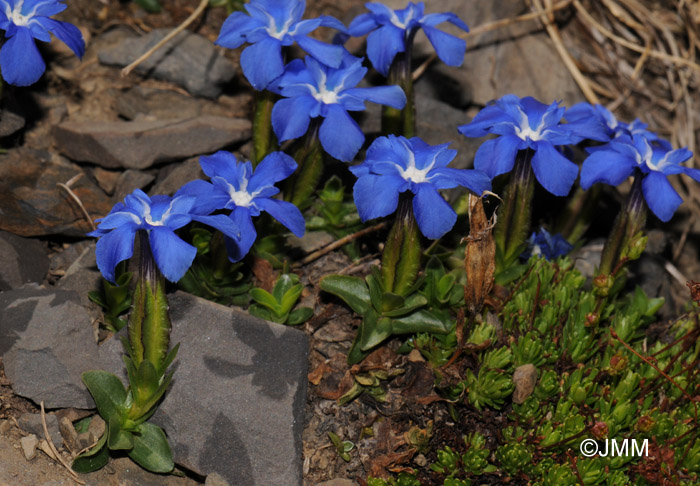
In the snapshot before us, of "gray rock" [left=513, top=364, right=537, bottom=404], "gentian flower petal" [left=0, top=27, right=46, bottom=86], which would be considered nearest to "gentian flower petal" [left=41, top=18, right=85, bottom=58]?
"gentian flower petal" [left=0, top=27, right=46, bottom=86]

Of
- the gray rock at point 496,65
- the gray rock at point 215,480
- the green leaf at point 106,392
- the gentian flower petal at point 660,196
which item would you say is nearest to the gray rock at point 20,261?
the green leaf at point 106,392

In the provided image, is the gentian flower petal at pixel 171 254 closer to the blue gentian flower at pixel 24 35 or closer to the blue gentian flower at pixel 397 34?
the blue gentian flower at pixel 24 35

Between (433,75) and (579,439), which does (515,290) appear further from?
(433,75)

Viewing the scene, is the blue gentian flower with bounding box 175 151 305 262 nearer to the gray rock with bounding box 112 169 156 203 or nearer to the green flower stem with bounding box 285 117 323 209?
the green flower stem with bounding box 285 117 323 209

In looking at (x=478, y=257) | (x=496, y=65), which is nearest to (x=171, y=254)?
(x=478, y=257)

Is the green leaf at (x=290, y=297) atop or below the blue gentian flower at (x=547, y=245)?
atop

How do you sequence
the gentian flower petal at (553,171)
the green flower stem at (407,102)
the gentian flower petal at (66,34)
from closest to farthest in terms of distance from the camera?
1. the gentian flower petal at (553,171)
2. the gentian flower petal at (66,34)
3. the green flower stem at (407,102)
